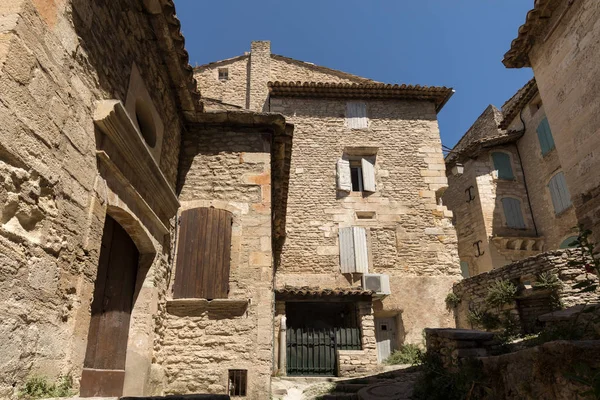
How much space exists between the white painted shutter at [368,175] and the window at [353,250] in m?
1.50

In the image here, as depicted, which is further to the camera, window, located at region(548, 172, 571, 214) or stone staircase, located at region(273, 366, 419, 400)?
window, located at region(548, 172, 571, 214)

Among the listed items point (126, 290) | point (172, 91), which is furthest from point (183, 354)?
point (172, 91)

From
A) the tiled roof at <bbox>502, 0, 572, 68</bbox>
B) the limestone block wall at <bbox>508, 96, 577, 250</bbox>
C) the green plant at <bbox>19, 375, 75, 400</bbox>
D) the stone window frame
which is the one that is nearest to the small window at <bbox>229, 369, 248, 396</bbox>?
the green plant at <bbox>19, 375, 75, 400</bbox>

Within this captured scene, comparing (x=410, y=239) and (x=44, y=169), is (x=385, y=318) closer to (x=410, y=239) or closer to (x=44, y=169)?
(x=410, y=239)

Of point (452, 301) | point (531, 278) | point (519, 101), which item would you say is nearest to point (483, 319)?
point (531, 278)

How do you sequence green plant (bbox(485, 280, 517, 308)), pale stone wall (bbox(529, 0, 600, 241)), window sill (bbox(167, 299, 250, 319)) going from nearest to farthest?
pale stone wall (bbox(529, 0, 600, 241)) → window sill (bbox(167, 299, 250, 319)) → green plant (bbox(485, 280, 517, 308))

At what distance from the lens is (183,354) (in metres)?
5.52

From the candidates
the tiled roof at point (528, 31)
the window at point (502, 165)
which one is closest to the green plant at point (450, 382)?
the tiled roof at point (528, 31)

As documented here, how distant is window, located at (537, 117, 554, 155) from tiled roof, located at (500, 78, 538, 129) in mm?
1308

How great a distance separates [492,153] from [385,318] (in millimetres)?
9192

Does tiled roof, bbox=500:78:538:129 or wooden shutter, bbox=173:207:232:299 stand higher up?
tiled roof, bbox=500:78:538:129

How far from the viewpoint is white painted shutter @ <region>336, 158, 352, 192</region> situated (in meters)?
13.7

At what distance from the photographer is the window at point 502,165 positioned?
16969 millimetres

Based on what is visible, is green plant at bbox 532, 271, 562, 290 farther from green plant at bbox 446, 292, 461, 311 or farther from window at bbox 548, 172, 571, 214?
window at bbox 548, 172, 571, 214
